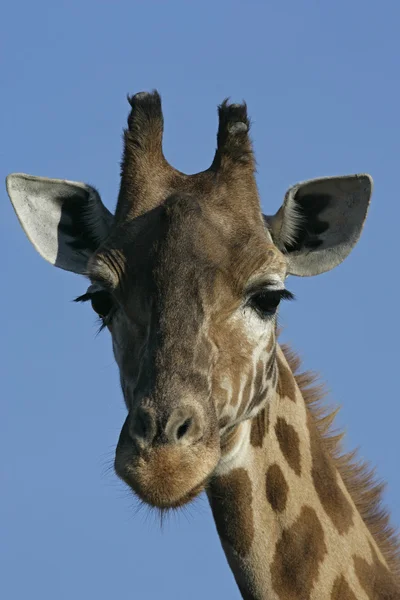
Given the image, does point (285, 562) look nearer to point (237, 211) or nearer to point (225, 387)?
point (225, 387)

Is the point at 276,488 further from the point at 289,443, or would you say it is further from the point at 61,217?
the point at 61,217

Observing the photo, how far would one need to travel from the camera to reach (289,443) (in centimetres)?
905

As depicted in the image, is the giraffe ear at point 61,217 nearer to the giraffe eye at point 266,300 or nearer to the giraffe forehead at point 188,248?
the giraffe forehead at point 188,248

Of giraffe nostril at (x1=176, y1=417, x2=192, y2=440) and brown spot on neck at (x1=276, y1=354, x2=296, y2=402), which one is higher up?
brown spot on neck at (x1=276, y1=354, x2=296, y2=402)

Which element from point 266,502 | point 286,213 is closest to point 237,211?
point 286,213

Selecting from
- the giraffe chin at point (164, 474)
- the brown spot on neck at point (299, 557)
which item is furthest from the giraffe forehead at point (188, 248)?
the brown spot on neck at point (299, 557)

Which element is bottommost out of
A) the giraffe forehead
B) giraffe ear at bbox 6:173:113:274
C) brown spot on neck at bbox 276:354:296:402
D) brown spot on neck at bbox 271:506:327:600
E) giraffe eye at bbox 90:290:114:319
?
brown spot on neck at bbox 271:506:327:600

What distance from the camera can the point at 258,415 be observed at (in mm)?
8977

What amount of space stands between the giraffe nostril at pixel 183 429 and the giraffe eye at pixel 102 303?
1.68 m

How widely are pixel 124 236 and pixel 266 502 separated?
2336 millimetres

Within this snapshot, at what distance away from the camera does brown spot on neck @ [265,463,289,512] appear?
8781mm

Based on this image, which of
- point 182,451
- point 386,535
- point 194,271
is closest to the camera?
point 182,451

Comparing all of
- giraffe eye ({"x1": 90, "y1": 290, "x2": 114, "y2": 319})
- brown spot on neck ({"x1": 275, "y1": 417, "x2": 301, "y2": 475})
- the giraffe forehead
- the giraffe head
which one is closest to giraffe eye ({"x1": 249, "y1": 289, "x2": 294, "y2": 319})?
the giraffe head

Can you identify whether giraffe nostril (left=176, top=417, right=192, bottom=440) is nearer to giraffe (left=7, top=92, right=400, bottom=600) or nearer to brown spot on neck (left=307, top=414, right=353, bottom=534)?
giraffe (left=7, top=92, right=400, bottom=600)
